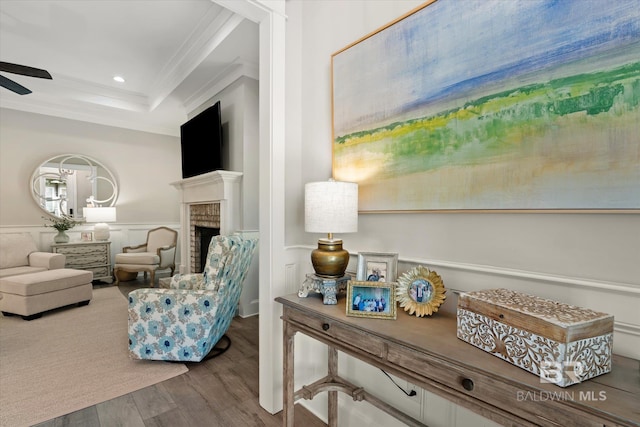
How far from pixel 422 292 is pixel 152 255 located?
4.94 metres

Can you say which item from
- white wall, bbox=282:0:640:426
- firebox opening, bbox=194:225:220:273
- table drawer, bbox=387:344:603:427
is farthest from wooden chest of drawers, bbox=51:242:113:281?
table drawer, bbox=387:344:603:427

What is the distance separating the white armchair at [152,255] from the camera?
4.91 metres

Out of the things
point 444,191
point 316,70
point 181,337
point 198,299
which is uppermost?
point 316,70

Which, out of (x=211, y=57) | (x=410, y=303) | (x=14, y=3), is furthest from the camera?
(x=211, y=57)

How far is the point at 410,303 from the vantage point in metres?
1.21

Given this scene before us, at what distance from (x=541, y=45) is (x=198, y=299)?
2.49 m

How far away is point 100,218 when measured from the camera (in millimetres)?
5156

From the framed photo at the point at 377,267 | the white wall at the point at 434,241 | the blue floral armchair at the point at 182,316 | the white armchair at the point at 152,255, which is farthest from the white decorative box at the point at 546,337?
the white armchair at the point at 152,255

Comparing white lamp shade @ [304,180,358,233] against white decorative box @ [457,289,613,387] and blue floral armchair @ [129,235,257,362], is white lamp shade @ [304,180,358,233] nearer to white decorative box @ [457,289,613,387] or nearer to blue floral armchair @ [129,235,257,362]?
white decorative box @ [457,289,613,387]

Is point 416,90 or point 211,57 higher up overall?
point 211,57

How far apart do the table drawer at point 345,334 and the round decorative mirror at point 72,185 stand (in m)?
5.50

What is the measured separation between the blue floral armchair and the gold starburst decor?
1583mm

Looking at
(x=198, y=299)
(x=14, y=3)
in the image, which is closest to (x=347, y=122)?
(x=198, y=299)

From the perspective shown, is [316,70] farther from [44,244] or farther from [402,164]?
[44,244]
